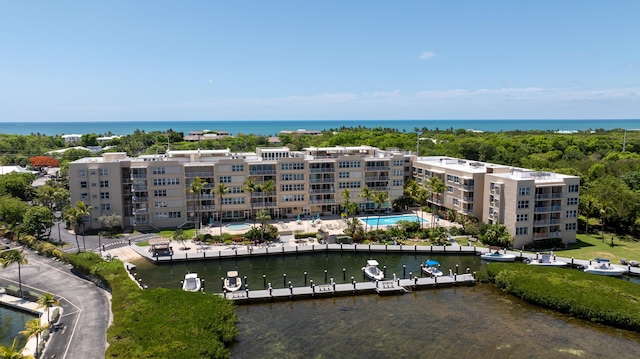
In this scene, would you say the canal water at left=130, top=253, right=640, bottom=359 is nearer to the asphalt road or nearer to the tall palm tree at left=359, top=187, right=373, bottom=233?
the asphalt road

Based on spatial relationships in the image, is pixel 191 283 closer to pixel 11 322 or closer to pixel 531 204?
pixel 11 322

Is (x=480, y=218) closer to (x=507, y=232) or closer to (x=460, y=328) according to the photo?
(x=507, y=232)

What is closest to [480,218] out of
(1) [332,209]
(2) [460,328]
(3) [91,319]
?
(1) [332,209]

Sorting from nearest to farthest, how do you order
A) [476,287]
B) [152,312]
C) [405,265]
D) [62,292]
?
[152,312]
[62,292]
[476,287]
[405,265]

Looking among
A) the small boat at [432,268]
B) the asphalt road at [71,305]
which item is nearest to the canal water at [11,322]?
the asphalt road at [71,305]

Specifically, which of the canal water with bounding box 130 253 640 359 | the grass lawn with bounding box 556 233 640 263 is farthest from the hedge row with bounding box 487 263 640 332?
the grass lawn with bounding box 556 233 640 263

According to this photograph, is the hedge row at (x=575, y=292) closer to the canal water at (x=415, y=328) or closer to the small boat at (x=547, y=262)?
the canal water at (x=415, y=328)
